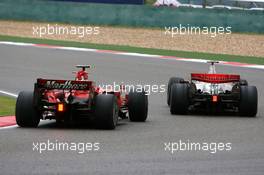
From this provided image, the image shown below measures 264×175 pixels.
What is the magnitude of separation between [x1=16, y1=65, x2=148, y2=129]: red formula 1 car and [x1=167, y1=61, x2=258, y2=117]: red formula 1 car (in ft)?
8.72

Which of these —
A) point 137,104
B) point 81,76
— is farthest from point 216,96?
point 81,76

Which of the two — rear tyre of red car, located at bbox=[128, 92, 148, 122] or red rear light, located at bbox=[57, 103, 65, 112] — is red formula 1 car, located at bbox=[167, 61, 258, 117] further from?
red rear light, located at bbox=[57, 103, 65, 112]

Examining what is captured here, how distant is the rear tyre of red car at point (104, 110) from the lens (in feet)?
49.1

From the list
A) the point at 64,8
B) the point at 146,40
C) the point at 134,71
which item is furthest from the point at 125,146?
the point at 64,8

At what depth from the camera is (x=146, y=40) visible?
128 ft

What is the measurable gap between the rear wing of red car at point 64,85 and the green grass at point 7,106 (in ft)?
7.76

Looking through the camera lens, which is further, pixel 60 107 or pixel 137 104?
pixel 137 104

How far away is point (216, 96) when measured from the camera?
18.0m

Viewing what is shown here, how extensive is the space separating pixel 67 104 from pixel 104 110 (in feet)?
2.16

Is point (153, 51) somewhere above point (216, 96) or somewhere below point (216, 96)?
below

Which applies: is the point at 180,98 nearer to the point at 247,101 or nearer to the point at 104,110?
the point at 247,101

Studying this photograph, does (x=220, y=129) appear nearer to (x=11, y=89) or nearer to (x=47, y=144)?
(x=47, y=144)

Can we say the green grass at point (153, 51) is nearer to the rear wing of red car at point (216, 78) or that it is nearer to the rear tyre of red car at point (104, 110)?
the rear wing of red car at point (216, 78)

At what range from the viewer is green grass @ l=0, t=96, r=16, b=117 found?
17797 mm
